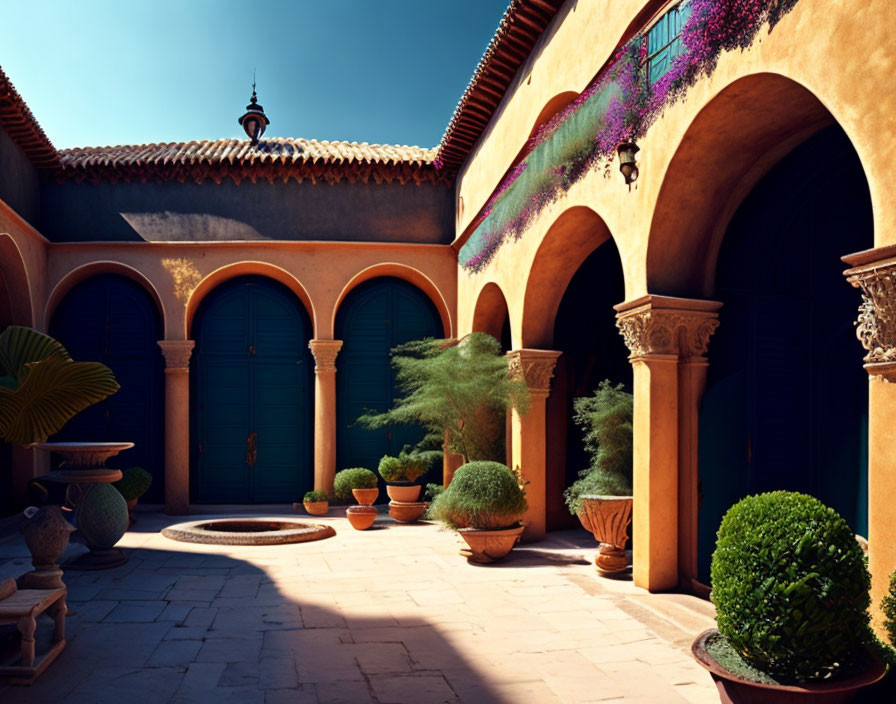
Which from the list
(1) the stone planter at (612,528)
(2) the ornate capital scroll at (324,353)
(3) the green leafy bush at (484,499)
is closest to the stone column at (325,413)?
(2) the ornate capital scroll at (324,353)

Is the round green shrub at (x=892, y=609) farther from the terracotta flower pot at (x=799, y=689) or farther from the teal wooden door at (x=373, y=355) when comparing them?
the teal wooden door at (x=373, y=355)

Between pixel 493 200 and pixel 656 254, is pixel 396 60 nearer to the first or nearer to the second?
pixel 493 200

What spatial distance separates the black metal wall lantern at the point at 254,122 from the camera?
1577 cm

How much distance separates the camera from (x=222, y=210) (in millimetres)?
14570

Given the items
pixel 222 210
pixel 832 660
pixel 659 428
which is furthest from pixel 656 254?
pixel 222 210

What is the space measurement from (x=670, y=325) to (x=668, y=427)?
936 mm

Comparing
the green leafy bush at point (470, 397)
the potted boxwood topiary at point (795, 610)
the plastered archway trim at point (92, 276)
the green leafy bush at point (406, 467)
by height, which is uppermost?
the plastered archway trim at point (92, 276)

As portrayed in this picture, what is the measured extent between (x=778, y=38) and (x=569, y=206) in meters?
3.69

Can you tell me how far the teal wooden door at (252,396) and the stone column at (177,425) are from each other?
2.01ft

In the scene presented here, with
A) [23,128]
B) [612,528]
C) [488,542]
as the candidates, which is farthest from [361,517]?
[23,128]

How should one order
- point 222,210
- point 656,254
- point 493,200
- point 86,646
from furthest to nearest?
1. point 222,210
2. point 493,200
3. point 656,254
4. point 86,646

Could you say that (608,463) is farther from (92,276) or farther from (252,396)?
(92,276)

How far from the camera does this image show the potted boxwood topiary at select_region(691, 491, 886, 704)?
143 inches

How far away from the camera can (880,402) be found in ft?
13.5
